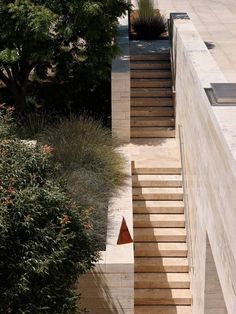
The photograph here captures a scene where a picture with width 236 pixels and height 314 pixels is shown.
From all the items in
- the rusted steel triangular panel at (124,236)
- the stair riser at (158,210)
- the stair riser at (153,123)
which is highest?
the stair riser at (153,123)

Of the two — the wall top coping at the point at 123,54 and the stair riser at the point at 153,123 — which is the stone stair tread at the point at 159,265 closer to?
the stair riser at the point at 153,123

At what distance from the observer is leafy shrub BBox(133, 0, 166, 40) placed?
1672 centimetres

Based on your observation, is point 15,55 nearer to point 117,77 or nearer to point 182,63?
point 117,77

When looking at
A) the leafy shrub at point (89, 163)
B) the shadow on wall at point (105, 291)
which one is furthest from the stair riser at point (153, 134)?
the shadow on wall at point (105, 291)

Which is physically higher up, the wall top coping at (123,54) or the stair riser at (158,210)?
the wall top coping at (123,54)

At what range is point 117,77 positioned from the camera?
12.5m

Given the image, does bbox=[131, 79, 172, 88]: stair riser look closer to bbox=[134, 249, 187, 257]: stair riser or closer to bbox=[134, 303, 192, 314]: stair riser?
bbox=[134, 249, 187, 257]: stair riser

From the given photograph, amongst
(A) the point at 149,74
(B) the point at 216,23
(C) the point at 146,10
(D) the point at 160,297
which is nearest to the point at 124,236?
(D) the point at 160,297

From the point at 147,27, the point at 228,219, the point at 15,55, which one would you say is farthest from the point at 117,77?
the point at 228,219

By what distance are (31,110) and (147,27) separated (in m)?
4.85

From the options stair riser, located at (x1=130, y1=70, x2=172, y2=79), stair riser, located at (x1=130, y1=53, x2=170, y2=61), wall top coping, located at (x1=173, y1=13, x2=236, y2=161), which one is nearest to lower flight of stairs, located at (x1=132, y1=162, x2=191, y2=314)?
wall top coping, located at (x1=173, y1=13, x2=236, y2=161)

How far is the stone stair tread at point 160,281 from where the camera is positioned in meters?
10.4

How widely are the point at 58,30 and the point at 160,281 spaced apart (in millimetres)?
5417

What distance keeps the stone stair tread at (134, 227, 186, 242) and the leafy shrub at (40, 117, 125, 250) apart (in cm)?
113
